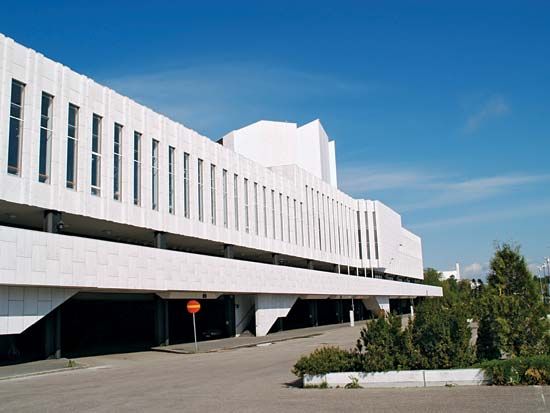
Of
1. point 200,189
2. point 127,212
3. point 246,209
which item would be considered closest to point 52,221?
point 127,212

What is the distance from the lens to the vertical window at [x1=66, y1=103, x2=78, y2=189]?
28.6 m

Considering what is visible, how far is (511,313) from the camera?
15.8 meters

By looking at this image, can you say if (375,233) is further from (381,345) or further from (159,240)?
(381,345)

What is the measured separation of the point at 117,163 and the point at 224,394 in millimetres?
19892

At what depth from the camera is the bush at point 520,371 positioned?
45.3ft

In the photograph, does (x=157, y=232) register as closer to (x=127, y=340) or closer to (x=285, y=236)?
(x=127, y=340)

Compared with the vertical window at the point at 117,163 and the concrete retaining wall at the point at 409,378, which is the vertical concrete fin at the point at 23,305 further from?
the concrete retaining wall at the point at 409,378

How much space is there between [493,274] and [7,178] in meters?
19.7

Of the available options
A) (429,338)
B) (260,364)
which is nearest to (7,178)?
(260,364)

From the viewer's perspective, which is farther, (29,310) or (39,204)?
(39,204)

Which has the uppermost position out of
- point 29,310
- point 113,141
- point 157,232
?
point 113,141

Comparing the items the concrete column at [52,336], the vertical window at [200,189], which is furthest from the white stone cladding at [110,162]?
the concrete column at [52,336]

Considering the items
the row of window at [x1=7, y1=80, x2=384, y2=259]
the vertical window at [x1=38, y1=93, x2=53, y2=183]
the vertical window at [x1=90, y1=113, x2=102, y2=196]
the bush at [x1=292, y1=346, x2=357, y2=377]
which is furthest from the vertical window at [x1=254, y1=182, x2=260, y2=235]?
the bush at [x1=292, y1=346, x2=357, y2=377]

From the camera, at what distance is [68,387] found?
728 inches
